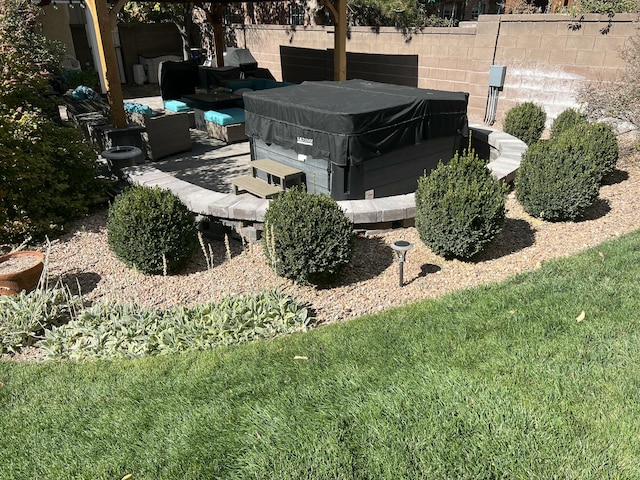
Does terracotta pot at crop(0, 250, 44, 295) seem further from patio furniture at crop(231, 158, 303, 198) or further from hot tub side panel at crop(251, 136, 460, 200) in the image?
hot tub side panel at crop(251, 136, 460, 200)

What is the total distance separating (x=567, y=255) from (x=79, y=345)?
529 cm

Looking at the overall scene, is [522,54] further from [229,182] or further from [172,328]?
[172,328]

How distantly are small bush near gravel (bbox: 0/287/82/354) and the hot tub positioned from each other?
369 cm

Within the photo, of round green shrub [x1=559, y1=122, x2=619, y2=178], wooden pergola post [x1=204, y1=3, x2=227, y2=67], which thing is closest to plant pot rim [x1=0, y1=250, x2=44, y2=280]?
round green shrub [x1=559, y1=122, x2=619, y2=178]

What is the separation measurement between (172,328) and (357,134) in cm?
358

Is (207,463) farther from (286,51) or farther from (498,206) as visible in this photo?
(286,51)

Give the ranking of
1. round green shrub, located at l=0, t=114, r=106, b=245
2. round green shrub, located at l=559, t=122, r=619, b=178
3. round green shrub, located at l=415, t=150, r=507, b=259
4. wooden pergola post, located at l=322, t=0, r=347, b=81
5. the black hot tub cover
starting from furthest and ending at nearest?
wooden pergola post, located at l=322, t=0, r=347, b=81, round green shrub, located at l=559, t=122, r=619, b=178, the black hot tub cover, round green shrub, located at l=0, t=114, r=106, b=245, round green shrub, located at l=415, t=150, r=507, b=259

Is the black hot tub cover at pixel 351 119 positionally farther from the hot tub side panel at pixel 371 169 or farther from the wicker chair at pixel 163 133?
the wicker chair at pixel 163 133

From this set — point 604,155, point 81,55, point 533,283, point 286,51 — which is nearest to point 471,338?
point 533,283

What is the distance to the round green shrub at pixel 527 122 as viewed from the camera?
9.50m

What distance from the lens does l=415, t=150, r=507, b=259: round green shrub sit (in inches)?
206

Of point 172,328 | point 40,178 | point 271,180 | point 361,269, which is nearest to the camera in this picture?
point 172,328

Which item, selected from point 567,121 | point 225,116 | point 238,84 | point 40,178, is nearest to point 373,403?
point 40,178

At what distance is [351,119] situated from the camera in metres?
6.36
